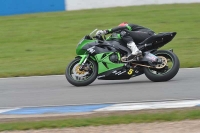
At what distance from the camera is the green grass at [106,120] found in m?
7.49

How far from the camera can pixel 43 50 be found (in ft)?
61.1

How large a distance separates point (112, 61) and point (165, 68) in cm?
109

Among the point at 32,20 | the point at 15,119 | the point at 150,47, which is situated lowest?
the point at 15,119

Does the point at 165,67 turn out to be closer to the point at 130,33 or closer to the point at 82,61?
the point at 130,33

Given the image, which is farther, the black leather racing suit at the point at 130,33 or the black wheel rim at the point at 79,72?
the black wheel rim at the point at 79,72

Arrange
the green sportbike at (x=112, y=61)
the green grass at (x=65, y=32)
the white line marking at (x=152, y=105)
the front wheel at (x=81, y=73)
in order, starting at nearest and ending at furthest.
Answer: the white line marking at (x=152, y=105)
the green sportbike at (x=112, y=61)
the front wheel at (x=81, y=73)
the green grass at (x=65, y=32)

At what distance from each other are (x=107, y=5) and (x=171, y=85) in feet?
53.3

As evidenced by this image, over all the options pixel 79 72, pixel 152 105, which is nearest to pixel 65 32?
pixel 79 72

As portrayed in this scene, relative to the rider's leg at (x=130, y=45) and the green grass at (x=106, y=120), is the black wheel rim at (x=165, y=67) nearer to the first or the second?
the rider's leg at (x=130, y=45)

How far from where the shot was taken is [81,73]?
11.1 m

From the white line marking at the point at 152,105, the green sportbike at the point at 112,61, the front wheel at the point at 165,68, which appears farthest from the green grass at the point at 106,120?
the green sportbike at the point at 112,61

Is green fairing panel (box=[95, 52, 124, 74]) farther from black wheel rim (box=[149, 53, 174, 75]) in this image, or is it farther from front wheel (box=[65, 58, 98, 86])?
black wheel rim (box=[149, 53, 174, 75])

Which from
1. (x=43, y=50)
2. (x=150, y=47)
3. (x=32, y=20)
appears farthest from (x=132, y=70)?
(x=32, y=20)

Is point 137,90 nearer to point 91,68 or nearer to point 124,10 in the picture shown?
point 91,68
